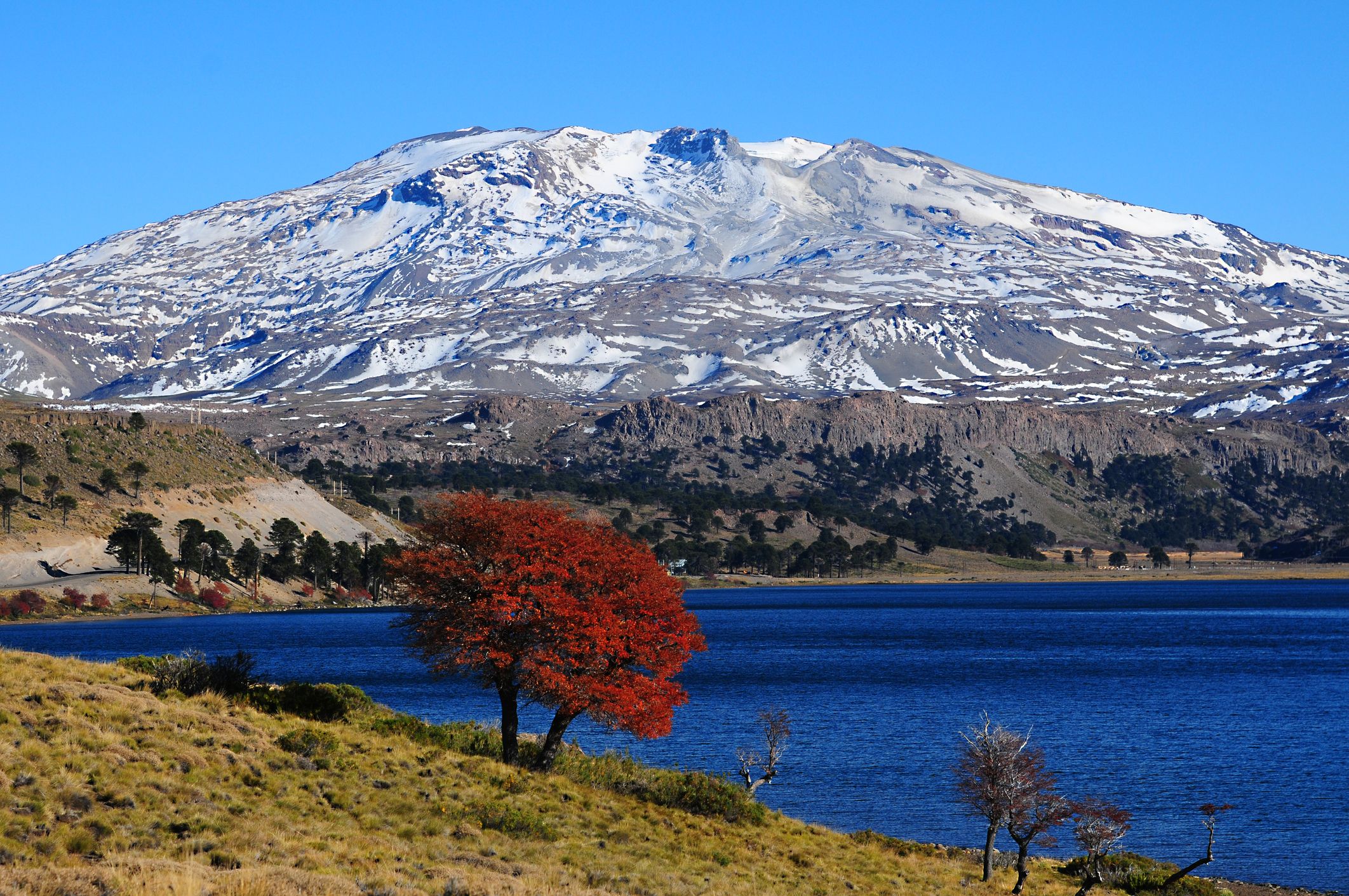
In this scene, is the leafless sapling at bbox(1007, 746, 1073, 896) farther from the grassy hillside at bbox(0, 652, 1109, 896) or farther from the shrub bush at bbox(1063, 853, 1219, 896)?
the shrub bush at bbox(1063, 853, 1219, 896)

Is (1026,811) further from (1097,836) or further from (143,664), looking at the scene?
(143,664)

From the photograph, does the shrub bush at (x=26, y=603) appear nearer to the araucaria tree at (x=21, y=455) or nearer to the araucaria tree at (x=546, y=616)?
the araucaria tree at (x=21, y=455)

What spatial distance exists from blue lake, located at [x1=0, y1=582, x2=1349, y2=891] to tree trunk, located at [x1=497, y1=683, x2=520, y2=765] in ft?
34.8

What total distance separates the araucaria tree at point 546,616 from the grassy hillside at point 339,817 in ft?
6.98

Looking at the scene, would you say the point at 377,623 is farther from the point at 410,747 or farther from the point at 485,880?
the point at 485,880

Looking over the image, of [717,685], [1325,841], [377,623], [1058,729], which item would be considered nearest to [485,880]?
[1325,841]

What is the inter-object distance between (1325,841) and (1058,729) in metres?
21.6

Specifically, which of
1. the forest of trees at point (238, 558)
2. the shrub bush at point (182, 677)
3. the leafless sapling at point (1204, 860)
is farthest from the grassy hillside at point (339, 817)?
the forest of trees at point (238, 558)

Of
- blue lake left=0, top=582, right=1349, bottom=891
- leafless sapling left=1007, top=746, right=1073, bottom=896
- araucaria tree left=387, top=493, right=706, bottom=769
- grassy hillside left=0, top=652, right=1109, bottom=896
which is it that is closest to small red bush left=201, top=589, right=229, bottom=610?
blue lake left=0, top=582, right=1349, bottom=891

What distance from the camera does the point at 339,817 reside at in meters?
29.5

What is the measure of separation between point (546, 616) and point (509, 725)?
3.24 meters

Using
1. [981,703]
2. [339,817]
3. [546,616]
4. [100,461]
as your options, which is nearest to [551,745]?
[546,616]

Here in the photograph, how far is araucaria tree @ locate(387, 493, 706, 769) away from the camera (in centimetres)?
3722

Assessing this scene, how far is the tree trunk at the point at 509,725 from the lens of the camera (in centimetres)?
3809
